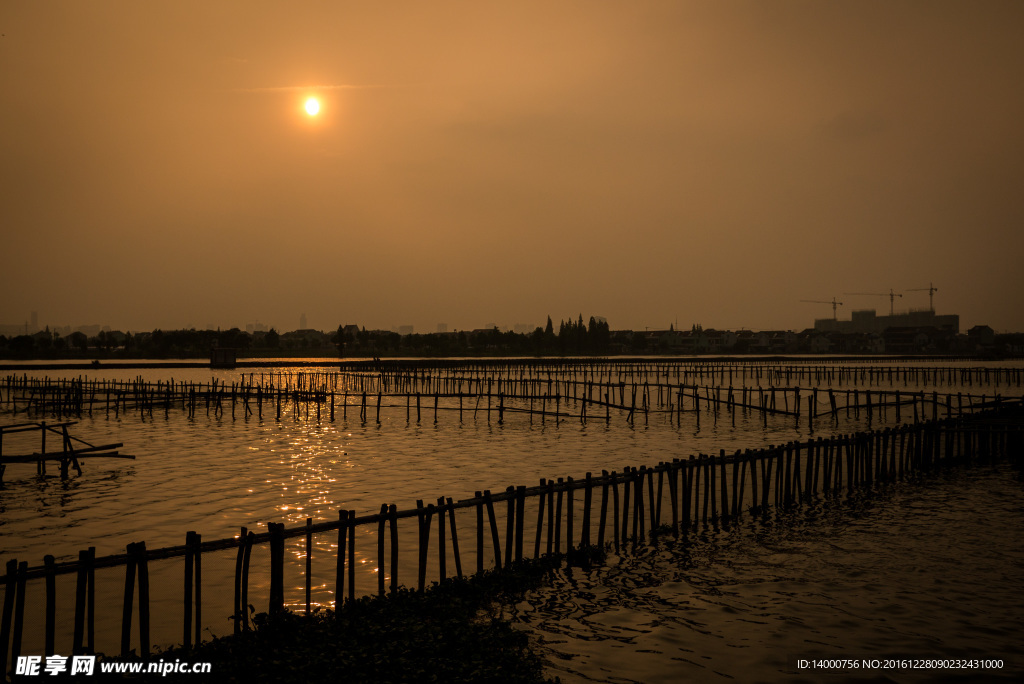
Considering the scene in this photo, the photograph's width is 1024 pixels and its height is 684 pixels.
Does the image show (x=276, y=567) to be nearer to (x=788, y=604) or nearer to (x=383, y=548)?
(x=383, y=548)

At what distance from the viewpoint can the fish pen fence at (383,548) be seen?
782 cm

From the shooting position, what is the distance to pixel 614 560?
41.1 feet

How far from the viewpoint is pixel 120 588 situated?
11.3 m

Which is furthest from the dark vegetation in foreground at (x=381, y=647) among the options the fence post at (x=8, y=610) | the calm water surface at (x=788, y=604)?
the fence post at (x=8, y=610)

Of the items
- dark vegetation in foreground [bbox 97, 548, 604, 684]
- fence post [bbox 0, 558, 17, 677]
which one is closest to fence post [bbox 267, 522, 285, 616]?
dark vegetation in foreground [bbox 97, 548, 604, 684]

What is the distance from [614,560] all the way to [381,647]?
577 centimetres

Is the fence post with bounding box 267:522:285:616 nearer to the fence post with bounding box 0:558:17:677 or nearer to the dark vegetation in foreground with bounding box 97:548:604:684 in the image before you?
the dark vegetation in foreground with bounding box 97:548:604:684

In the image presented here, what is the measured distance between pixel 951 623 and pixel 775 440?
22012mm

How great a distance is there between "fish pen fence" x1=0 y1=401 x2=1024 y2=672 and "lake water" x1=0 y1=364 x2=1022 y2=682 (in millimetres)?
240

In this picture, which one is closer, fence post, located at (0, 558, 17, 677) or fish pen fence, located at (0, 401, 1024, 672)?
fence post, located at (0, 558, 17, 677)

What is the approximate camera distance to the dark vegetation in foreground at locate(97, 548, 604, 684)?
7.13 m

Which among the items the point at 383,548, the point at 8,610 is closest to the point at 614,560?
the point at 383,548

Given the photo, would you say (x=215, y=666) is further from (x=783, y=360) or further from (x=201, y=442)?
(x=783, y=360)

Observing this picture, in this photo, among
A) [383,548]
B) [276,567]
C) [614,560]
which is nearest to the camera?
[276,567]
